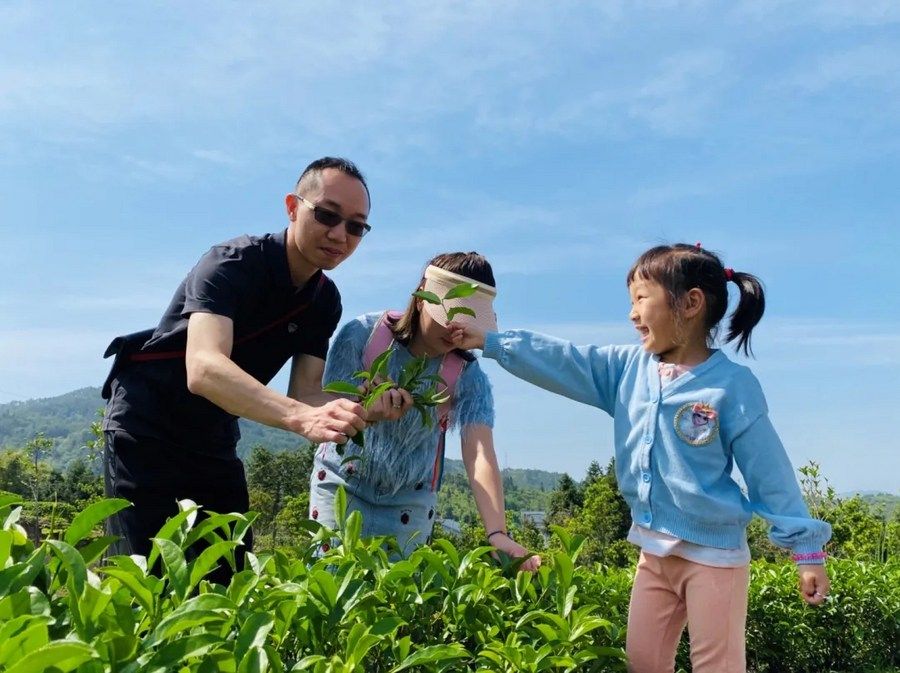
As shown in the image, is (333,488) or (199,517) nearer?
(333,488)

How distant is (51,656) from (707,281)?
214 centimetres

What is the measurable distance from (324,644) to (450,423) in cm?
150

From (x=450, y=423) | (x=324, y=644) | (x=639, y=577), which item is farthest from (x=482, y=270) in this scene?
(x=324, y=644)

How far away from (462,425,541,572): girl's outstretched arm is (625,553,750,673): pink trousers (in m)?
0.37

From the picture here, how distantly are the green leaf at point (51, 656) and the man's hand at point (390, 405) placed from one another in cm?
126

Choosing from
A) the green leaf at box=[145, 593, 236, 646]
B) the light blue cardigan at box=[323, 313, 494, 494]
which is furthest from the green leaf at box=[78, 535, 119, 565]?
the light blue cardigan at box=[323, 313, 494, 494]

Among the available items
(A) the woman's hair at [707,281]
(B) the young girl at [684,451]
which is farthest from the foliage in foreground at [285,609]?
(A) the woman's hair at [707,281]

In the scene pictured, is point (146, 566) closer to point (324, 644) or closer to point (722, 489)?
point (324, 644)

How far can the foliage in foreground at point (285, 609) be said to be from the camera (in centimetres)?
116

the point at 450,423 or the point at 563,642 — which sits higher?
the point at 450,423

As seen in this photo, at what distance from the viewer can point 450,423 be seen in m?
3.03

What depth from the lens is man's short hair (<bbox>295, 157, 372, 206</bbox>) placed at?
2868 millimetres

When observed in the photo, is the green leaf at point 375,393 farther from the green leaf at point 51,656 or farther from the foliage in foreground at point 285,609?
the green leaf at point 51,656

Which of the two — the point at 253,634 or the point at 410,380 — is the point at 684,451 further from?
the point at 253,634
